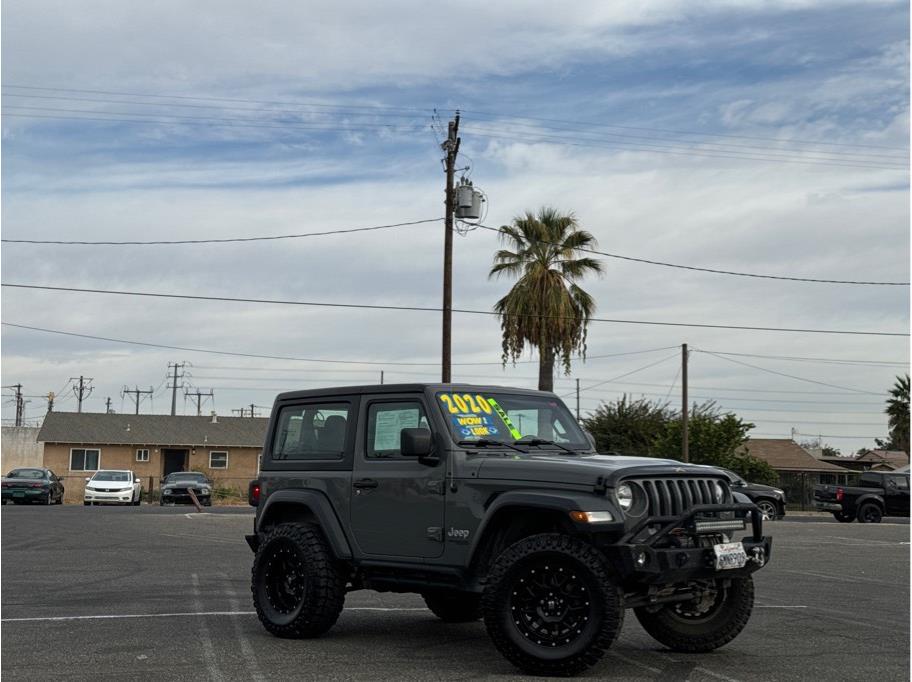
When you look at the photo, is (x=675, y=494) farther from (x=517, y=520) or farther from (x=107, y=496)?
(x=107, y=496)

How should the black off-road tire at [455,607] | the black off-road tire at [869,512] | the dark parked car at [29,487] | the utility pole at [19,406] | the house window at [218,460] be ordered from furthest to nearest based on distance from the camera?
the utility pole at [19,406] → the house window at [218,460] → the dark parked car at [29,487] → the black off-road tire at [869,512] → the black off-road tire at [455,607]

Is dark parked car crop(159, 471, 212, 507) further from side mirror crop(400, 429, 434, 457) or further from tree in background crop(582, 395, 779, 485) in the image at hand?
side mirror crop(400, 429, 434, 457)

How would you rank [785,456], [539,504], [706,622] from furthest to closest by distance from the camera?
[785,456] → [706,622] → [539,504]

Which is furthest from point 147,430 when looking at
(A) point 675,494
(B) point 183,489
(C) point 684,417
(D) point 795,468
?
(A) point 675,494

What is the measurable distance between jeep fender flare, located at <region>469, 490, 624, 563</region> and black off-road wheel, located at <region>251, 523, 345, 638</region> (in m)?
1.46

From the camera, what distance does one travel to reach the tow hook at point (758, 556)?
8438 millimetres

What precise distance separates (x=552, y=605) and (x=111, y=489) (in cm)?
3637

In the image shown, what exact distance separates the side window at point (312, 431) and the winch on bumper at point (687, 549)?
9.15ft

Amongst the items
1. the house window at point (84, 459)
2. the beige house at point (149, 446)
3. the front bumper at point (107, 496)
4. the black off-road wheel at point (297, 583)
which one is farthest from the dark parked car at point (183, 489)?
the black off-road wheel at point (297, 583)

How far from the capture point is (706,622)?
9.02 m

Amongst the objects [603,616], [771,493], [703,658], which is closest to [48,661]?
[603,616]

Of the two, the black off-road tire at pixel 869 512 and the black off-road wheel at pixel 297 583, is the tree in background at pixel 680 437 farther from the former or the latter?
the black off-road wheel at pixel 297 583

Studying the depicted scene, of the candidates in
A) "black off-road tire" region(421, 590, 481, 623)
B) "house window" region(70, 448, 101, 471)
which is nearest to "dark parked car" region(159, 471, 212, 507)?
"house window" region(70, 448, 101, 471)

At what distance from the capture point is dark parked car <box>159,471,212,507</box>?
44.0 m
